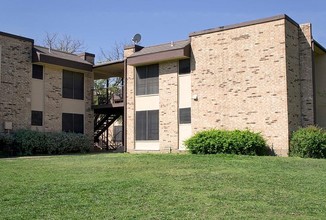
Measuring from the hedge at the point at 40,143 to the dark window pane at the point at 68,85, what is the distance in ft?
9.17

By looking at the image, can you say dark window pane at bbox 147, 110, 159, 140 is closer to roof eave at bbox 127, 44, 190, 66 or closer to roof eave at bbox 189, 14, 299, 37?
roof eave at bbox 127, 44, 190, 66

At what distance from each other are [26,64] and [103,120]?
7769 millimetres

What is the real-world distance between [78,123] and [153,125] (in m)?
5.90

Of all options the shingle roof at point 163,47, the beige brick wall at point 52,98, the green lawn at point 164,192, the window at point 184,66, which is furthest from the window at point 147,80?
the green lawn at point 164,192

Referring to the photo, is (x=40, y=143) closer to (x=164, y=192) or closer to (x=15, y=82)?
(x=15, y=82)

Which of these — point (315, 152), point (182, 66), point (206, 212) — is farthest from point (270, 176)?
point (182, 66)

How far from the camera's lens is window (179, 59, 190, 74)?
21.9m

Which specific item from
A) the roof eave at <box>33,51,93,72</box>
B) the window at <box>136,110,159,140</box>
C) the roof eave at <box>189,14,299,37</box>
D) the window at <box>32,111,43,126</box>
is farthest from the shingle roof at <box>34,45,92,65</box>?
the roof eave at <box>189,14,299,37</box>

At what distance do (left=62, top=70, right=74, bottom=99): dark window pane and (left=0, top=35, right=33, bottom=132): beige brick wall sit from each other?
2.53 metres

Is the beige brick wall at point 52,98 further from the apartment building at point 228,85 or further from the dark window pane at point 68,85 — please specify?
the apartment building at point 228,85

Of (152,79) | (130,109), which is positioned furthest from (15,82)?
(152,79)

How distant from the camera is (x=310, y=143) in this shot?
17.0 m

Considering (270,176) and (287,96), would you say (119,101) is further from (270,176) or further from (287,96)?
(270,176)

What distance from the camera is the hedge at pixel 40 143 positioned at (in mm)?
21078
